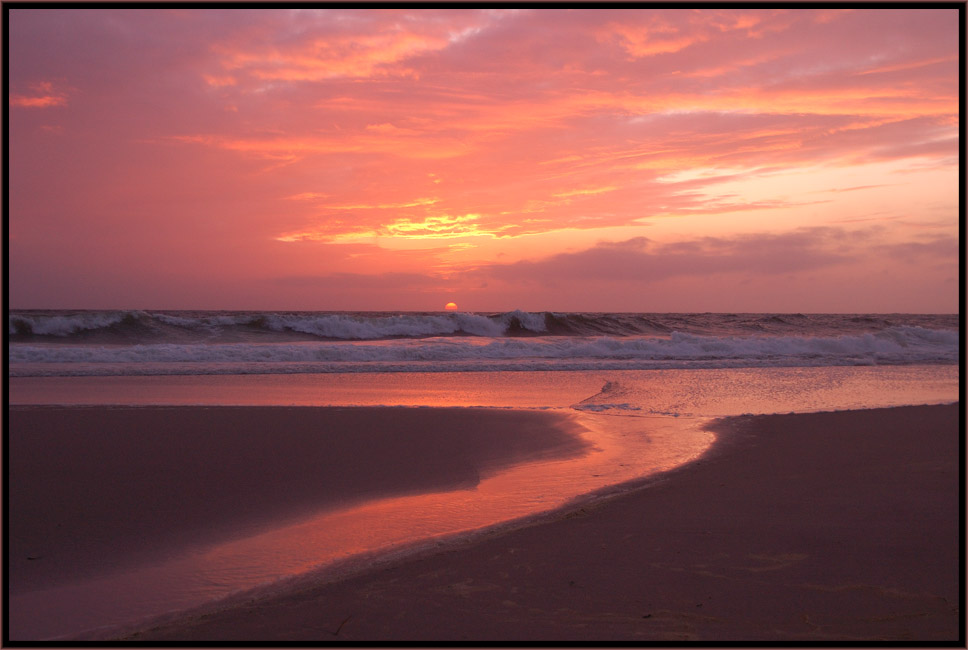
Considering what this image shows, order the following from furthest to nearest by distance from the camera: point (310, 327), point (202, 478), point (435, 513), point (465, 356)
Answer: point (310, 327) < point (465, 356) < point (202, 478) < point (435, 513)

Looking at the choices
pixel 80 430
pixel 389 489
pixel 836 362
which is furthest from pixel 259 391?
pixel 836 362

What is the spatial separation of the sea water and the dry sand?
52cm

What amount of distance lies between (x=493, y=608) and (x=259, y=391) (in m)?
9.55

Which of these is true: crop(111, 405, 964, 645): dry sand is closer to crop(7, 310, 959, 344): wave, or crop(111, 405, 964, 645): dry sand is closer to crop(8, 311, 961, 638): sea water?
crop(8, 311, 961, 638): sea water

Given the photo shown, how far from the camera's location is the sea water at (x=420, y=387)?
3855 mm

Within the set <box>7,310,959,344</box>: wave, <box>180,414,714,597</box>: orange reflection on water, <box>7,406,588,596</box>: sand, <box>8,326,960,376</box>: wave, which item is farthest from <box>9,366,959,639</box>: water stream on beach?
<box>7,310,959,344</box>: wave

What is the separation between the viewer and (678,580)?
333 cm

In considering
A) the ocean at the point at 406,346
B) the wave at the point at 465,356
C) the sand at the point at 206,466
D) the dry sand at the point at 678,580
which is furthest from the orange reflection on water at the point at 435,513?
the wave at the point at 465,356

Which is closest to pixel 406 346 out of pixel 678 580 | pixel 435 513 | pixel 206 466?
pixel 206 466

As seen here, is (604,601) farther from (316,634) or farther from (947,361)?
(947,361)

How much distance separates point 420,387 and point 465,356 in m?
7.32

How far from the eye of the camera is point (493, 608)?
308 centimetres

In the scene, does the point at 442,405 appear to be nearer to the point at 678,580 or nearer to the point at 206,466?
the point at 206,466

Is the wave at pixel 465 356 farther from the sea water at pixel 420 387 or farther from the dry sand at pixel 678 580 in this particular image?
the dry sand at pixel 678 580
